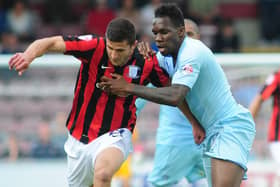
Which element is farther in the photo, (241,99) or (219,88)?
(241,99)

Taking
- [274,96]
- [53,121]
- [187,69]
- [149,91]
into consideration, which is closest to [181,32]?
[187,69]

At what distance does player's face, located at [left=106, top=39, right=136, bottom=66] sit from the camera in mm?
6234

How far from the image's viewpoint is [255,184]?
9570mm

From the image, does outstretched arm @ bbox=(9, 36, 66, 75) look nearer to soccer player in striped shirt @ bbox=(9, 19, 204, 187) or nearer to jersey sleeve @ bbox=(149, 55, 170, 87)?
soccer player in striped shirt @ bbox=(9, 19, 204, 187)

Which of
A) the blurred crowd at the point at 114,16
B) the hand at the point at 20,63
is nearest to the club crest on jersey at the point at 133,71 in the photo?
the hand at the point at 20,63

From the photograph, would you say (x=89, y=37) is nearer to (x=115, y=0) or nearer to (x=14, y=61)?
(x=14, y=61)

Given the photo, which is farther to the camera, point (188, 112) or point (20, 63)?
point (188, 112)

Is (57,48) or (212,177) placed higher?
(57,48)

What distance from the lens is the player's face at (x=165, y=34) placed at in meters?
6.11

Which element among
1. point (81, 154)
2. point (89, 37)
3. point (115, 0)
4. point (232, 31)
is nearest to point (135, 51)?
point (89, 37)

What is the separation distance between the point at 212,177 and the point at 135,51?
3.79 feet

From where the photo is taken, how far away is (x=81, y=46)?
251 inches

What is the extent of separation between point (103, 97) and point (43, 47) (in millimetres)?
693

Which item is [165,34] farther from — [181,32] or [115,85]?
[115,85]
